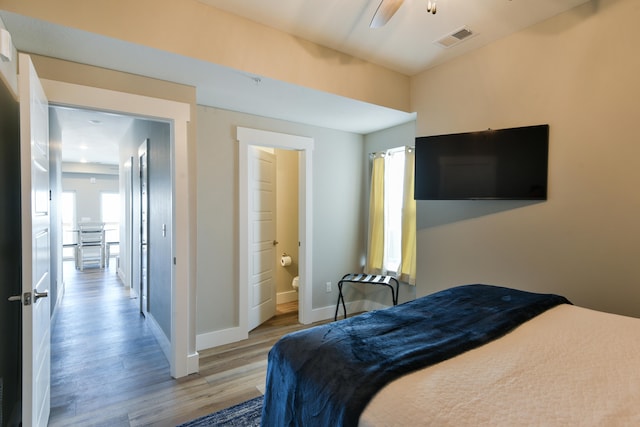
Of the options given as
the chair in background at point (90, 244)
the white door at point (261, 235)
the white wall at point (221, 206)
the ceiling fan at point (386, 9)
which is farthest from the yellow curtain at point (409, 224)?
the chair in background at point (90, 244)

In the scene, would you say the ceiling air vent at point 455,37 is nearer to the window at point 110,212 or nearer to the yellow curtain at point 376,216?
the yellow curtain at point 376,216

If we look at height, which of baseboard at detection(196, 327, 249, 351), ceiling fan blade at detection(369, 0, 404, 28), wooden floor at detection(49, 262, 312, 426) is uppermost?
ceiling fan blade at detection(369, 0, 404, 28)

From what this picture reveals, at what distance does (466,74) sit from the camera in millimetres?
2701

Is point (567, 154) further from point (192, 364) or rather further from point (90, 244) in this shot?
point (90, 244)

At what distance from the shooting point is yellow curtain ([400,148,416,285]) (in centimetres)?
348

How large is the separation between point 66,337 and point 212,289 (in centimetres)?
167

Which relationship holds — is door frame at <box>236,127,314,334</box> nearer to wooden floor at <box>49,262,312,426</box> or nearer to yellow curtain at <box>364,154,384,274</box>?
wooden floor at <box>49,262,312,426</box>

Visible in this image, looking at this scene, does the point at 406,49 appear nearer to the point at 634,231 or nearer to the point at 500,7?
the point at 500,7

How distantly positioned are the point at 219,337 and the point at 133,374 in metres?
0.78

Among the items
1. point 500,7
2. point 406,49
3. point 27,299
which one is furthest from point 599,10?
point 27,299

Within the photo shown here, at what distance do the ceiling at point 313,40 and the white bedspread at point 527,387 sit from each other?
6.72 ft

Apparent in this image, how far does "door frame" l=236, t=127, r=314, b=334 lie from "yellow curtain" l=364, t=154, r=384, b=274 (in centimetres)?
78

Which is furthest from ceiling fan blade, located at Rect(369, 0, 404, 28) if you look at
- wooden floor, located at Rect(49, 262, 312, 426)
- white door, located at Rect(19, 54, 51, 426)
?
wooden floor, located at Rect(49, 262, 312, 426)

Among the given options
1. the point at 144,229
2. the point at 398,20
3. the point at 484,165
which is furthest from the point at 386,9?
the point at 144,229
